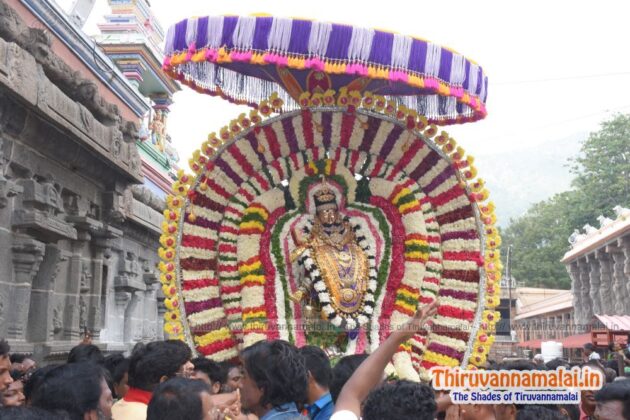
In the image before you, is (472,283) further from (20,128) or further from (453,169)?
(20,128)

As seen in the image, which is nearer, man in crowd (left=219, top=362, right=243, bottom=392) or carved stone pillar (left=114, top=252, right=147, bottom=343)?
man in crowd (left=219, top=362, right=243, bottom=392)

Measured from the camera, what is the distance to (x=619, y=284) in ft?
76.4

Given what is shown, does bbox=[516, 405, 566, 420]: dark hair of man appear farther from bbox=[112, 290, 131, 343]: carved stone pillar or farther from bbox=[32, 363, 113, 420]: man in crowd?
bbox=[112, 290, 131, 343]: carved stone pillar

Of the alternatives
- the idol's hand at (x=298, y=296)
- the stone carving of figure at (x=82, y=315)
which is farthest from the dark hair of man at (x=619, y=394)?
the stone carving of figure at (x=82, y=315)

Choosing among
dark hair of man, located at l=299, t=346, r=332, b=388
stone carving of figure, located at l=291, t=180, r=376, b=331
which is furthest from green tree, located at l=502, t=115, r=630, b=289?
dark hair of man, located at l=299, t=346, r=332, b=388

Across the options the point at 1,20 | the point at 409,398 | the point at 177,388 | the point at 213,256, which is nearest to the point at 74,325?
the point at 213,256

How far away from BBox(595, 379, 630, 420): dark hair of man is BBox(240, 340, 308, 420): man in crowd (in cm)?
146

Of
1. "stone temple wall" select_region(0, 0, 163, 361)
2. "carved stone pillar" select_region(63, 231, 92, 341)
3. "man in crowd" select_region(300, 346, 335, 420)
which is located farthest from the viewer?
"carved stone pillar" select_region(63, 231, 92, 341)

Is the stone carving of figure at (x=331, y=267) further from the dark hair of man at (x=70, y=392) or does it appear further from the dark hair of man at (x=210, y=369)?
the dark hair of man at (x=70, y=392)

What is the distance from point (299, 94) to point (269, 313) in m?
2.38

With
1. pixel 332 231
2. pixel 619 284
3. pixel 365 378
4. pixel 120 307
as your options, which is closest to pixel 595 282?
pixel 619 284

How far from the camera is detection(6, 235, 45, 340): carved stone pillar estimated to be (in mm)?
7380

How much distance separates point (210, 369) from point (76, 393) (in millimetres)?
2334

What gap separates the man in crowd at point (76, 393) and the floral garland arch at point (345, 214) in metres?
4.28
